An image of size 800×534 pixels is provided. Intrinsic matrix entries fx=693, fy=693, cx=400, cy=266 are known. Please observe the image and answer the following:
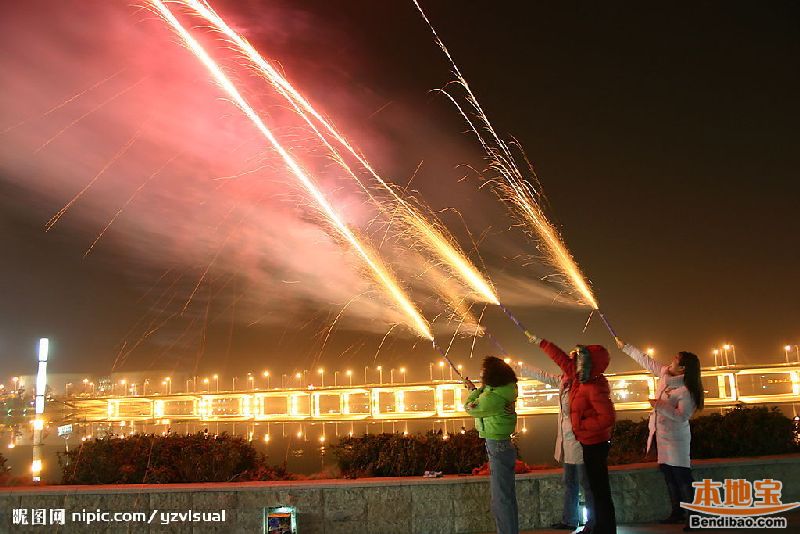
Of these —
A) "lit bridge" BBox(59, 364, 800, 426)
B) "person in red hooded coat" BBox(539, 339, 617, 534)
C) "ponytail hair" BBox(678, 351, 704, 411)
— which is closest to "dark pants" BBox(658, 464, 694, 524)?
"ponytail hair" BBox(678, 351, 704, 411)

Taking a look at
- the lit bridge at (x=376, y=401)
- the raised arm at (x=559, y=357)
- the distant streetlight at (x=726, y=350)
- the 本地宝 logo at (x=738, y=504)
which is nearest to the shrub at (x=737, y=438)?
the 本地宝 logo at (x=738, y=504)

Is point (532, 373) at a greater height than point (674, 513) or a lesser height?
greater

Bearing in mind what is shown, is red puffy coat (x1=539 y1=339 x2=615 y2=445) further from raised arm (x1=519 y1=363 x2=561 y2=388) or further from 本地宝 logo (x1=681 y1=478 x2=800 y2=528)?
本地宝 logo (x1=681 y1=478 x2=800 y2=528)

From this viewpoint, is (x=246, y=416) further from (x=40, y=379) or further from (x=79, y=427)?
(x=40, y=379)

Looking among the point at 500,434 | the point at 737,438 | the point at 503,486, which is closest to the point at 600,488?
the point at 503,486

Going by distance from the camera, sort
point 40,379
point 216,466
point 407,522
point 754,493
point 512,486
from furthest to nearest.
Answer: point 40,379 → point 216,466 → point 754,493 → point 407,522 → point 512,486

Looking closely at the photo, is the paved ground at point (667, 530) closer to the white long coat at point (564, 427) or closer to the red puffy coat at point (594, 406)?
the white long coat at point (564, 427)

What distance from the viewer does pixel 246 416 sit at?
85625 mm

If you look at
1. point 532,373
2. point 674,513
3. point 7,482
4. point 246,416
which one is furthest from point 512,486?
point 246,416

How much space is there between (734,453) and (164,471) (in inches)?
318

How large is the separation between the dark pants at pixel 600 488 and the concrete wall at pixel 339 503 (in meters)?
1.36

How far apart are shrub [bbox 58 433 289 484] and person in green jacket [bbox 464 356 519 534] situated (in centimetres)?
357

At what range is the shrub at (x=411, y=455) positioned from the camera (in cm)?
920

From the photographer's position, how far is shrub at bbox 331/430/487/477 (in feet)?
30.2
